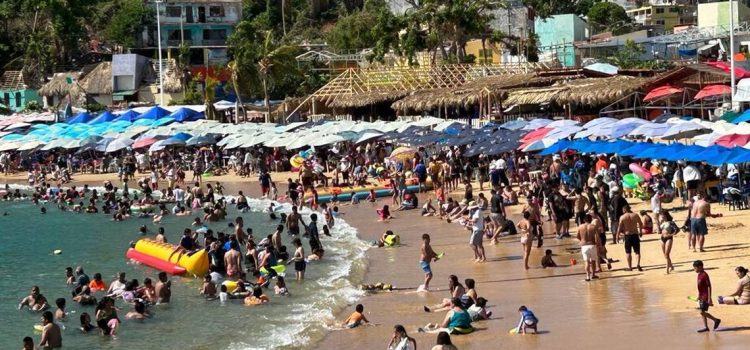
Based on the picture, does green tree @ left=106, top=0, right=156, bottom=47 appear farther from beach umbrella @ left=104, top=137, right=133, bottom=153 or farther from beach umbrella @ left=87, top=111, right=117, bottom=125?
beach umbrella @ left=104, top=137, right=133, bottom=153

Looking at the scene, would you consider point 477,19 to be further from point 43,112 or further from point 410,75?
point 43,112

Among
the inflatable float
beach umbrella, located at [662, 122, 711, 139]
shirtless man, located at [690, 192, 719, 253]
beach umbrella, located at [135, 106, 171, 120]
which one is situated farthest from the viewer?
beach umbrella, located at [135, 106, 171, 120]

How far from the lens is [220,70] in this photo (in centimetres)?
Answer: 7669

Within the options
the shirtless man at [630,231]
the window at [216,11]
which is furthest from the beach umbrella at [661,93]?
the window at [216,11]

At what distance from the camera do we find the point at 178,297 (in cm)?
2395

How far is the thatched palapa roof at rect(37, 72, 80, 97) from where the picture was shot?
250 feet

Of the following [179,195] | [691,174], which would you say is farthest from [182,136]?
[691,174]

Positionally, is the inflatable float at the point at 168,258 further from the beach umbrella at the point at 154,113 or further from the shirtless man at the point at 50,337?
the beach umbrella at the point at 154,113

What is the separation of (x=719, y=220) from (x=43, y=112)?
5562 centimetres

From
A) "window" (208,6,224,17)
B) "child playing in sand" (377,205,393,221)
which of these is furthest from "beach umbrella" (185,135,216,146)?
"window" (208,6,224,17)

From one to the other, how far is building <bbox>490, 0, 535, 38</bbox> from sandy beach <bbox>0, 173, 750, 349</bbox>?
177 ft

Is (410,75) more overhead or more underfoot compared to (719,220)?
more overhead

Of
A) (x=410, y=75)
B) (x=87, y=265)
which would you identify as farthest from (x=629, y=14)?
(x=87, y=265)

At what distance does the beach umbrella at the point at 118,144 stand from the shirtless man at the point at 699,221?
34895 millimetres
